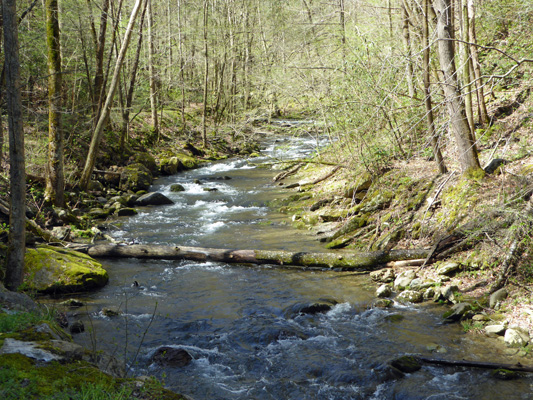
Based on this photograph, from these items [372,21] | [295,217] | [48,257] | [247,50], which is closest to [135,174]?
[295,217]

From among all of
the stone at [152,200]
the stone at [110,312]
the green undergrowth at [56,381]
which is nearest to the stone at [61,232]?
the stone at [110,312]

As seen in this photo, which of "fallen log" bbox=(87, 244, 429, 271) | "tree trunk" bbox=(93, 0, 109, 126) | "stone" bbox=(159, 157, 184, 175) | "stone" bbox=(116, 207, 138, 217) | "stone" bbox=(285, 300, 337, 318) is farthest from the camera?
"stone" bbox=(159, 157, 184, 175)

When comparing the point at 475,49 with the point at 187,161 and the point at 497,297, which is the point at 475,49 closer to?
the point at 497,297

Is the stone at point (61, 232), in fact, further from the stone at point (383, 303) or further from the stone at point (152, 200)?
the stone at point (383, 303)

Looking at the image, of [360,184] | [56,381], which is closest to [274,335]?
[56,381]

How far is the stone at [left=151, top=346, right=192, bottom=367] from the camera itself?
18.5 feet

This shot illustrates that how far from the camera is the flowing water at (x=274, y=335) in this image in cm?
505

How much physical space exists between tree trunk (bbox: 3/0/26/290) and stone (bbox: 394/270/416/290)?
21.0 ft

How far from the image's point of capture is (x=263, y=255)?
936cm

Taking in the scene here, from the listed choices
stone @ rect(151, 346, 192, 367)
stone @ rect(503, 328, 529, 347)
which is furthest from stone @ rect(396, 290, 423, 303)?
stone @ rect(151, 346, 192, 367)

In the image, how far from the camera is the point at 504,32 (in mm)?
12758

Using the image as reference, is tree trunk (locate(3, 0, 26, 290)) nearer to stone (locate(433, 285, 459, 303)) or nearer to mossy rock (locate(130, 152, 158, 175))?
stone (locate(433, 285, 459, 303))

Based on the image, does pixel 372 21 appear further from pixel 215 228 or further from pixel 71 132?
pixel 71 132

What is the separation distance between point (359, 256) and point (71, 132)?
12276mm
